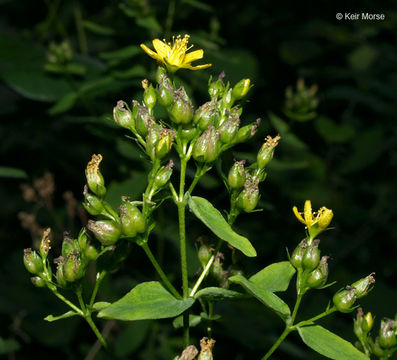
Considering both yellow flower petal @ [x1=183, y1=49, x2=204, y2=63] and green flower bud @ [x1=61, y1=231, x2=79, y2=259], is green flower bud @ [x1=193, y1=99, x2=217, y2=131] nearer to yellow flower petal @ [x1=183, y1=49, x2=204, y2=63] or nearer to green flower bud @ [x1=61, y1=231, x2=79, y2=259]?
yellow flower petal @ [x1=183, y1=49, x2=204, y2=63]

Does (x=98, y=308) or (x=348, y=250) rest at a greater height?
(x=98, y=308)

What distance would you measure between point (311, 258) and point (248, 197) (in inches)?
9.7

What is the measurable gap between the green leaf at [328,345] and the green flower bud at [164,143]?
24.3 inches

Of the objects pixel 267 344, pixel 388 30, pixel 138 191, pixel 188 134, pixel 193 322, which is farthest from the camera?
pixel 388 30

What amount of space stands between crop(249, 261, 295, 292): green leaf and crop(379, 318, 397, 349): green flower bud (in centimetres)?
31

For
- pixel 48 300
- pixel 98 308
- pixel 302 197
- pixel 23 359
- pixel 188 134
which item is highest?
pixel 188 134

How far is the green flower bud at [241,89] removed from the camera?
1.67m

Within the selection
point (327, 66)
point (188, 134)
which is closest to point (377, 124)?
point (327, 66)

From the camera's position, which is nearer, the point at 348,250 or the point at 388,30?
the point at 348,250

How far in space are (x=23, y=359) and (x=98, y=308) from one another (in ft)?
8.84

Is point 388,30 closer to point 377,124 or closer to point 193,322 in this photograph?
point 377,124

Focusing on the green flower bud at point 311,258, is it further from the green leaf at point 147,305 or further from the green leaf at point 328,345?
the green leaf at point 147,305

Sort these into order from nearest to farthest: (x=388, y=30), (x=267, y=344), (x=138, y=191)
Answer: (x=138, y=191) → (x=267, y=344) → (x=388, y=30)

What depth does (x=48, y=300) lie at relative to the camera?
4.21m
